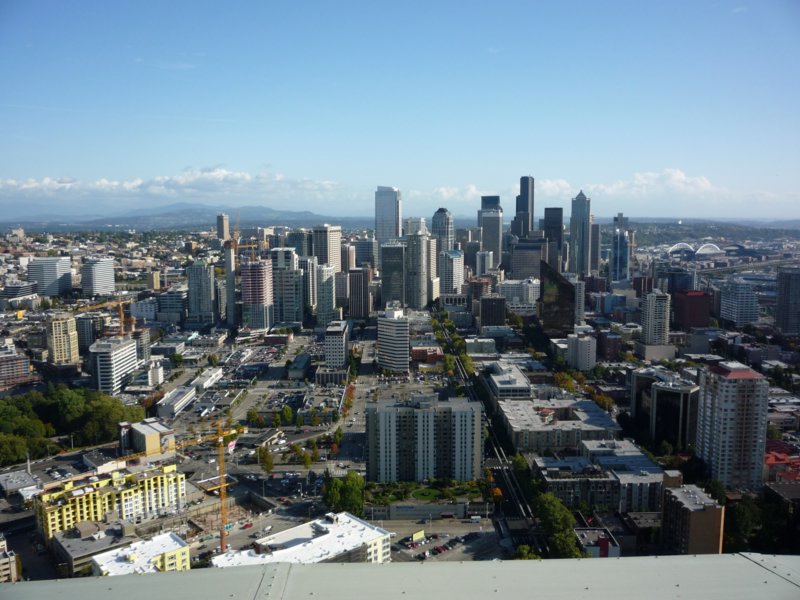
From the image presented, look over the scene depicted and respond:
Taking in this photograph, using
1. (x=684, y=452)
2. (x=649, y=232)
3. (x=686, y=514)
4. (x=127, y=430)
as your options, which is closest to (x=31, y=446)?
(x=127, y=430)

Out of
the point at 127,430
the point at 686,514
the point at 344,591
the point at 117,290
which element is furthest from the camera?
the point at 117,290

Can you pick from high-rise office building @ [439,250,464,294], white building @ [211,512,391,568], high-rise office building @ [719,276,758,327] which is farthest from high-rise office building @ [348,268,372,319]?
white building @ [211,512,391,568]

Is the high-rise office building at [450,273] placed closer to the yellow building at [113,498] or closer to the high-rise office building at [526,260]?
the high-rise office building at [526,260]

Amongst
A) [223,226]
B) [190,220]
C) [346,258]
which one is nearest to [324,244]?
[346,258]

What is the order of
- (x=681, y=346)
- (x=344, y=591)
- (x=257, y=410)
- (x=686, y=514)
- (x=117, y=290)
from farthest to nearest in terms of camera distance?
(x=117, y=290) < (x=681, y=346) < (x=257, y=410) < (x=686, y=514) < (x=344, y=591)

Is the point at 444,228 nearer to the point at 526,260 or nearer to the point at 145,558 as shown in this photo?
the point at 526,260

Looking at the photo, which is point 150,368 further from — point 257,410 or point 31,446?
point 31,446
